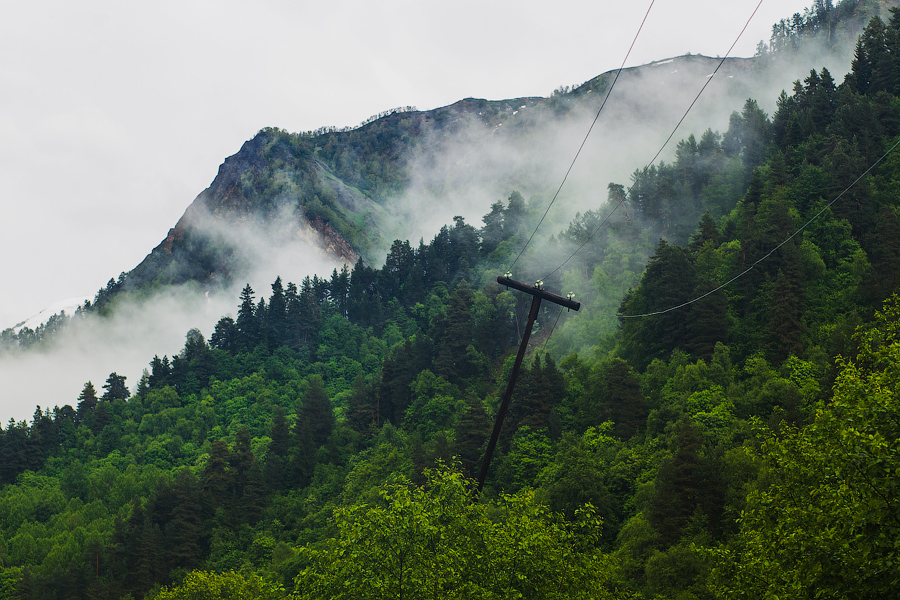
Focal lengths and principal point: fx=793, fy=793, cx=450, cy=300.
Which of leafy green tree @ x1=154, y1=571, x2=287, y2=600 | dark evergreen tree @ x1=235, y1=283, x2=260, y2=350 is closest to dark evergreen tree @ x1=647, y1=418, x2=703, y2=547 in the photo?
leafy green tree @ x1=154, y1=571, x2=287, y2=600

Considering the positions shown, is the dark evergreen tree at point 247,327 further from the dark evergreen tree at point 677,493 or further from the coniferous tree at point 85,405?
the dark evergreen tree at point 677,493

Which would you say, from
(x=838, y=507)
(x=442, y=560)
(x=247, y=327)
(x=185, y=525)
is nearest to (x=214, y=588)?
(x=442, y=560)

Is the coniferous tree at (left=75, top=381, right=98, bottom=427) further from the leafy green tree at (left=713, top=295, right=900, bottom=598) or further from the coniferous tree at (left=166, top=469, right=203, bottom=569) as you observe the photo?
the leafy green tree at (left=713, top=295, right=900, bottom=598)

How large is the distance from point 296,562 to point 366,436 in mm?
39838

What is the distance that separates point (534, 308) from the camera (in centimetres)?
3067

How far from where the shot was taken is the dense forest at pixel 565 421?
22516 millimetres

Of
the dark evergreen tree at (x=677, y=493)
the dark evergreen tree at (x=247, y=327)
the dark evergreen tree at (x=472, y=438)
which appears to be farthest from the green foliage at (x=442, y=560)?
the dark evergreen tree at (x=247, y=327)

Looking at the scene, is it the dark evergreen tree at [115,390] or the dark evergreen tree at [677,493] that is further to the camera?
the dark evergreen tree at [115,390]

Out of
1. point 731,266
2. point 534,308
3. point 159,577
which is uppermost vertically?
point 534,308

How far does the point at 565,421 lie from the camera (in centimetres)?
7269

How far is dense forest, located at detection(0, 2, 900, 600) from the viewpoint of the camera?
886 inches

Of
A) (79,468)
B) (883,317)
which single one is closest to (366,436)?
(79,468)

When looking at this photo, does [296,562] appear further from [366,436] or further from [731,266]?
[731,266]

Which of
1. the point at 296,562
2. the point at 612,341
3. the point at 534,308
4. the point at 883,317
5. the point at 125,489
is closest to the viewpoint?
the point at 883,317
